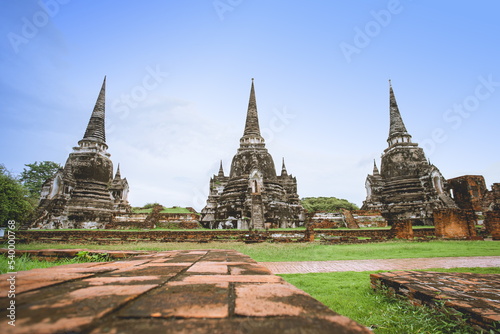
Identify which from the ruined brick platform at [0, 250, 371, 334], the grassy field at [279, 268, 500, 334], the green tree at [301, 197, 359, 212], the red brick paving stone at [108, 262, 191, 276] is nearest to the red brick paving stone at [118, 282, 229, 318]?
the ruined brick platform at [0, 250, 371, 334]

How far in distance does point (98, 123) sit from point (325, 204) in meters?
28.5

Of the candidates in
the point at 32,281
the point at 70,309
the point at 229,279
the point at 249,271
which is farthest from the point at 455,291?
the point at 32,281

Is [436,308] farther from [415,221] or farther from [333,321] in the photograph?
[415,221]

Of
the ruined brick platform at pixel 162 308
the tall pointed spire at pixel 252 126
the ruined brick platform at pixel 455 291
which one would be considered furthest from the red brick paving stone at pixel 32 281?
the tall pointed spire at pixel 252 126

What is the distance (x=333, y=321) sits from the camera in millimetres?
864

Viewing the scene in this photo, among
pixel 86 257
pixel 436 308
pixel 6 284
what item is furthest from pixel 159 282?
pixel 86 257

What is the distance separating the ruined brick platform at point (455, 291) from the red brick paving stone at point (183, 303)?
1924 millimetres

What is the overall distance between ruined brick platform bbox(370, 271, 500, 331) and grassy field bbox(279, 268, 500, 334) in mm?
99

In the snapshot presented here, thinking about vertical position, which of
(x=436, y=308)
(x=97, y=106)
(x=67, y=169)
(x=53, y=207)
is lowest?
(x=436, y=308)

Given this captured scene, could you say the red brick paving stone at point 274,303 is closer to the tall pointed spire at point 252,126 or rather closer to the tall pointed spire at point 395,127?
the tall pointed spire at point 252,126

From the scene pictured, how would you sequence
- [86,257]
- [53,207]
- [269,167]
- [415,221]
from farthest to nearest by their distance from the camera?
1. [269,167]
2. [415,221]
3. [53,207]
4. [86,257]

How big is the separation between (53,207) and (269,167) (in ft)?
48.4

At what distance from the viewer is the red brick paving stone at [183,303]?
36.4 inches

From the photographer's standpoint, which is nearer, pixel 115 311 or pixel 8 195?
pixel 115 311
